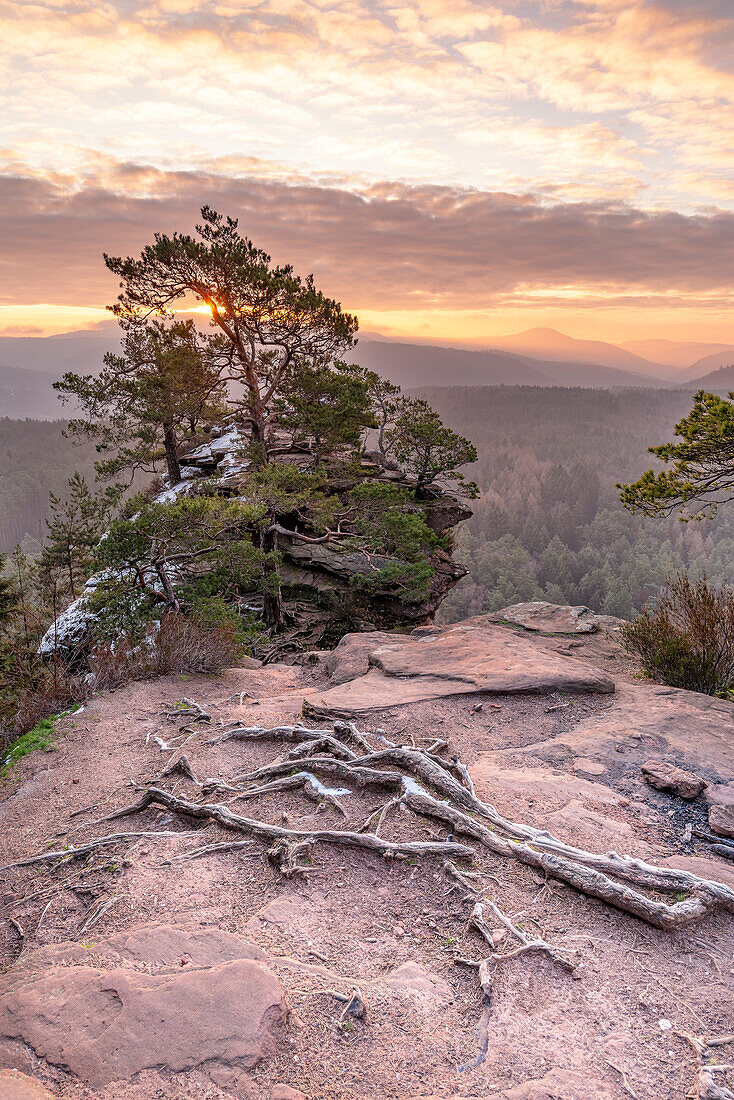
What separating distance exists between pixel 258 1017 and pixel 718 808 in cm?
420

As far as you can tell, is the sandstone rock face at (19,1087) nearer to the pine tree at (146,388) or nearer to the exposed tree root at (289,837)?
the exposed tree root at (289,837)

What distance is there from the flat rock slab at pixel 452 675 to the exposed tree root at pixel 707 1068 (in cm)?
470

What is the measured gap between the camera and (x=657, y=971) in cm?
312

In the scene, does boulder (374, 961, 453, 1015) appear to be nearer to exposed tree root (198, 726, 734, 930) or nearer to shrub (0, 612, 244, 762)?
exposed tree root (198, 726, 734, 930)

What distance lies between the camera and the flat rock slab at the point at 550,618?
Answer: 14.2m

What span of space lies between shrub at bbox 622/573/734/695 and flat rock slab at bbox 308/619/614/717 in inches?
53.9

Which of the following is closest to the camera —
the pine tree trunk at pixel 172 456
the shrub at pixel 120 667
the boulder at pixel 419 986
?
the boulder at pixel 419 986

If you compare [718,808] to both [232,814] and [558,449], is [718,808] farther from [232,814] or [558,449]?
[558,449]

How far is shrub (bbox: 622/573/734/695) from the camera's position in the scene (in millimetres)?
8445

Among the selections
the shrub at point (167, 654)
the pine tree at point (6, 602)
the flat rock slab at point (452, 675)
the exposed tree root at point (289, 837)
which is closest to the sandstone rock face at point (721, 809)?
the exposed tree root at point (289, 837)

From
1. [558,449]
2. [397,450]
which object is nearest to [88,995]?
[397,450]

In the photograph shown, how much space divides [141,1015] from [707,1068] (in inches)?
106

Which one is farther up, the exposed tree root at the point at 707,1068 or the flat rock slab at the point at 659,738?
the exposed tree root at the point at 707,1068

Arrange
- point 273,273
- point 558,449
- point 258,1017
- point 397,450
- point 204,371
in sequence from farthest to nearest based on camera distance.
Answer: point 558,449 < point 397,450 < point 204,371 < point 273,273 < point 258,1017
